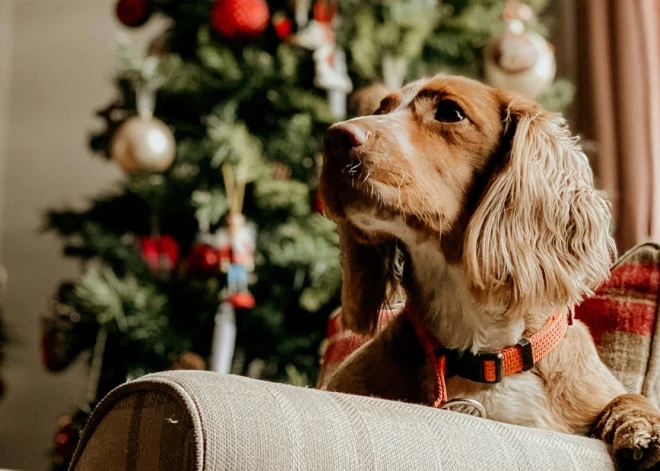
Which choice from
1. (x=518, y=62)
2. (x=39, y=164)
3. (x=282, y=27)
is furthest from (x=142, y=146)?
(x=39, y=164)

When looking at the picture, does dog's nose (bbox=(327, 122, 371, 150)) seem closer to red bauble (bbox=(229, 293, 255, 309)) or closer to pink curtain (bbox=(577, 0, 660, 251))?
red bauble (bbox=(229, 293, 255, 309))

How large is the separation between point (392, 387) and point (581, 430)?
0.29 metres

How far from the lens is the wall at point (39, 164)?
400 cm

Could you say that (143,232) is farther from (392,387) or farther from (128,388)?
(128,388)

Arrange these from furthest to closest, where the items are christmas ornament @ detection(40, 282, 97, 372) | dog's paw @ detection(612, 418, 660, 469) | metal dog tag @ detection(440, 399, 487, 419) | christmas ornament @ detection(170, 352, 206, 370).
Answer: christmas ornament @ detection(40, 282, 97, 372) < christmas ornament @ detection(170, 352, 206, 370) < metal dog tag @ detection(440, 399, 487, 419) < dog's paw @ detection(612, 418, 660, 469)

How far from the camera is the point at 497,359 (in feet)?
3.78

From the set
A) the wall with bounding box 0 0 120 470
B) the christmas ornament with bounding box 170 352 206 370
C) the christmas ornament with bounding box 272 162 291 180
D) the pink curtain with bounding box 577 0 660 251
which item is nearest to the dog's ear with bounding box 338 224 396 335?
the christmas ornament with bounding box 170 352 206 370

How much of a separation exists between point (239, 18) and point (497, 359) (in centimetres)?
163

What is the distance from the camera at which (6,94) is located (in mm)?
4344

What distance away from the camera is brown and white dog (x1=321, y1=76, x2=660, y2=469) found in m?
1.13

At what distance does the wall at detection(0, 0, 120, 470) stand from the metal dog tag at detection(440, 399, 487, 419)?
3.19 metres

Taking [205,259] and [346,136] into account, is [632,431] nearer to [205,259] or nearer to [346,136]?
[346,136]

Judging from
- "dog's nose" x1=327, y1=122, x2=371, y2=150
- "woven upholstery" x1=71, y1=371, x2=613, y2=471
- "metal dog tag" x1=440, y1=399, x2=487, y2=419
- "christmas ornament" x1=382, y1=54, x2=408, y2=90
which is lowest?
"metal dog tag" x1=440, y1=399, x2=487, y2=419

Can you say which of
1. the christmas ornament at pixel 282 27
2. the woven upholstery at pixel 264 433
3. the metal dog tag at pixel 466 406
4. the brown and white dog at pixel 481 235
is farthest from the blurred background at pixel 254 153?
the woven upholstery at pixel 264 433
